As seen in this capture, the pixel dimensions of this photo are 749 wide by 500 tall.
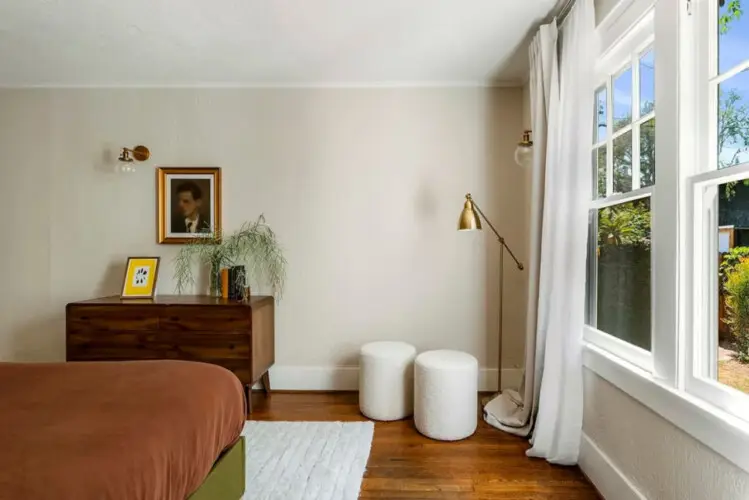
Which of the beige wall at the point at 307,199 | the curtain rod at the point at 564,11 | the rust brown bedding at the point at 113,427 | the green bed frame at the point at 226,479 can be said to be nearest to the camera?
the rust brown bedding at the point at 113,427

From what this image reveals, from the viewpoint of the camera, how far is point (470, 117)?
11.0 feet

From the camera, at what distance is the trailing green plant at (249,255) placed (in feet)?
11.0

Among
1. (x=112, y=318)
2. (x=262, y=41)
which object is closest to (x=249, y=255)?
(x=112, y=318)

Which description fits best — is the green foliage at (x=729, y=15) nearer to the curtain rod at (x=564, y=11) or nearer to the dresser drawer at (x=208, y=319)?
the curtain rod at (x=564, y=11)

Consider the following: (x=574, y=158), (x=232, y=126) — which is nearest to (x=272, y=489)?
(x=574, y=158)

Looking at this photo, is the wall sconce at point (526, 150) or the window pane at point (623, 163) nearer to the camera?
the window pane at point (623, 163)

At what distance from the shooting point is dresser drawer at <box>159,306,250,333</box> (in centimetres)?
286

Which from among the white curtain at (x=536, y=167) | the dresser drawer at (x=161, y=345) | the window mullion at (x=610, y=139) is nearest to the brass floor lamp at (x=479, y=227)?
the white curtain at (x=536, y=167)

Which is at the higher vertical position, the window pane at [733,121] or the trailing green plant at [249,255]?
the window pane at [733,121]

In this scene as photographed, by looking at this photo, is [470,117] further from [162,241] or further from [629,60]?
[162,241]

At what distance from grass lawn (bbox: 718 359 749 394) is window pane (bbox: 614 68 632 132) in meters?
1.18

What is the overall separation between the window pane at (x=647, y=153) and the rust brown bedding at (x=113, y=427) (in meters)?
2.02

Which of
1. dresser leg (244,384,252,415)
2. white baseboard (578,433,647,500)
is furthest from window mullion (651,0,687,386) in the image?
dresser leg (244,384,252,415)

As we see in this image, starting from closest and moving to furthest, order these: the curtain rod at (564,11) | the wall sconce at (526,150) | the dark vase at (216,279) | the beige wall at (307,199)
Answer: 1. the curtain rod at (564,11)
2. the wall sconce at (526,150)
3. the dark vase at (216,279)
4. the beige wall at (307,199)
